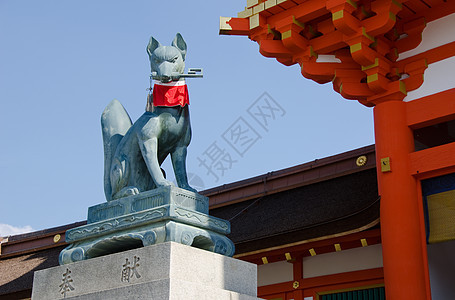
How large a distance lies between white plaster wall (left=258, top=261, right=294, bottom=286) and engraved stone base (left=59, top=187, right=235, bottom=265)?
4.66m

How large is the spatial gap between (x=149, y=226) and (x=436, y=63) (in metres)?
4.78

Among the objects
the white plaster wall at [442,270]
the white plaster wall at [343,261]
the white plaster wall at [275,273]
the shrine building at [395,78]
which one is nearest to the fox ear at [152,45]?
the shrine building at [395,78]

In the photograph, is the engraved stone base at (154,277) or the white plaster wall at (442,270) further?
the white plaster wall at (442,270)

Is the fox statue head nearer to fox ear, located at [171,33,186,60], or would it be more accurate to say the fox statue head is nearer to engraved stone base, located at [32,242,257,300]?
fox ear, located at [171,33,186,60]

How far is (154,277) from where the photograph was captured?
17.7 ft

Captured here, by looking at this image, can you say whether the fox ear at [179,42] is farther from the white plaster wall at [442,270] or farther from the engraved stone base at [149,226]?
the white plaster wall at [442,270]

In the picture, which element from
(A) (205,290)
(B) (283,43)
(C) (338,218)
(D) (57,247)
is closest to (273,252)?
(C) (338,218)

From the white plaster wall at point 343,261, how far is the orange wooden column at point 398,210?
1.76 meters

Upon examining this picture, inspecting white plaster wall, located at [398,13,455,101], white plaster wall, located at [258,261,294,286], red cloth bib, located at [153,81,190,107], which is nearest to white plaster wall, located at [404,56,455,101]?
white plaster wall, located at [398,13,455,101]

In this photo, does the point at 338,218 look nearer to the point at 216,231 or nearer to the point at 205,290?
the point at 216,231

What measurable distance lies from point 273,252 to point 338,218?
1.29 metres

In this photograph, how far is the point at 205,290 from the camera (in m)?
5.51

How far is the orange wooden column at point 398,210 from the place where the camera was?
304 inches

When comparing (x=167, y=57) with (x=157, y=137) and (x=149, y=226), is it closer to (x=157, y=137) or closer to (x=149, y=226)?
(x=157, y=137)
